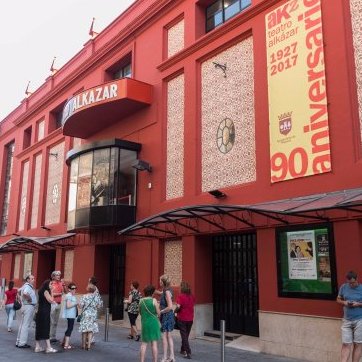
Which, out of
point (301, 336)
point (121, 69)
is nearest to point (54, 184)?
point (121, 69)

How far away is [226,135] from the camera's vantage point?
13.4 meters

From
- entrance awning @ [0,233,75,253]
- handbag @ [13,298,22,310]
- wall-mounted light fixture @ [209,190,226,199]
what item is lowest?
handbag @ [13,298,22,310]

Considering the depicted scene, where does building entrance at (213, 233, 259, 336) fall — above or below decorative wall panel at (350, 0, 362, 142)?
below

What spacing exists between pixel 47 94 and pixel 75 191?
33.0 ft

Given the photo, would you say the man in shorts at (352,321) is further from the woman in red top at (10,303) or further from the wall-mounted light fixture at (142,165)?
the woman in red top at (10,303)

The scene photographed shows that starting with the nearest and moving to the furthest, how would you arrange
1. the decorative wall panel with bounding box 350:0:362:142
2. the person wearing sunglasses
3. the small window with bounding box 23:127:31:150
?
the decorative wall panel with bounding box 350:0:362:142 < the person wearing sunglasses < the small window with bounding box 23:127:31:150

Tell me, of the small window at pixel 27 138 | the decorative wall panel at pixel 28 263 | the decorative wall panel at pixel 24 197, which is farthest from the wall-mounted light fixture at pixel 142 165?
the small window at pixel 27 138

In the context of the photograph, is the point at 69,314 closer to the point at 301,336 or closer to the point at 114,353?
the point at 114,353

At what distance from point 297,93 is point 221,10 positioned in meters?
5.79

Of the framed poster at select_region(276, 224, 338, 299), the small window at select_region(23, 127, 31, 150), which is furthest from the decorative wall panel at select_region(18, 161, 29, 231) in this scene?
the framed poster at select_region(276, 224, 338, 299)

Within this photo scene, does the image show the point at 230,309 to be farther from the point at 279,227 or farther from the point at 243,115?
the point at 243,115

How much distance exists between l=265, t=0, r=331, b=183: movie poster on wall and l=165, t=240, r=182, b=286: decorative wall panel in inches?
184

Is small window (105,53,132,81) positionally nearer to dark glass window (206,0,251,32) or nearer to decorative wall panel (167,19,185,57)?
decorative wall panel (167,19,185,57)

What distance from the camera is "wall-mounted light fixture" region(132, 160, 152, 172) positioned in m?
15.6
